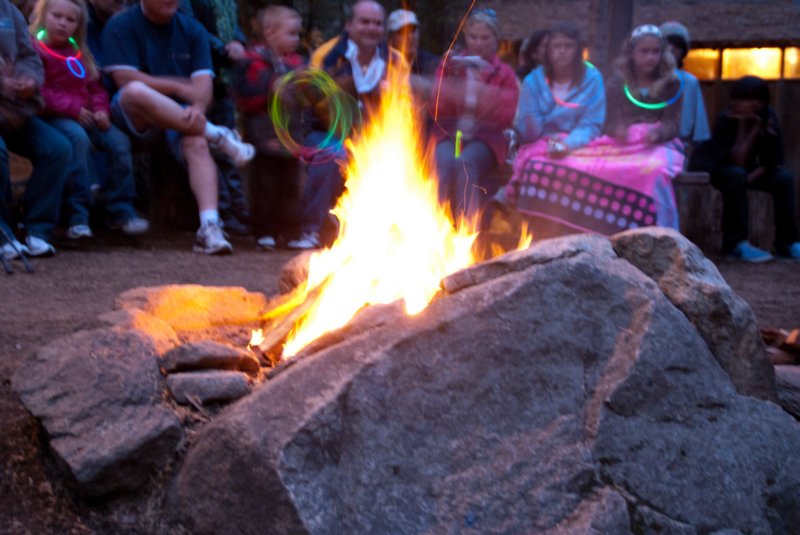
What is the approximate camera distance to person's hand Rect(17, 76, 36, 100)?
246 inches

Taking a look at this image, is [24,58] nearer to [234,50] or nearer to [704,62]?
[234,50]

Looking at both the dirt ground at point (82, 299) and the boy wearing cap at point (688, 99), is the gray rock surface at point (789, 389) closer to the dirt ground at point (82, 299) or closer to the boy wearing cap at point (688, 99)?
the dirt ground at point (82, 299)

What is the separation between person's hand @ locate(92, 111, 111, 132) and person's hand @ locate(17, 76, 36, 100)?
2.51 ft

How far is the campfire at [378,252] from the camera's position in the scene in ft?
12.1

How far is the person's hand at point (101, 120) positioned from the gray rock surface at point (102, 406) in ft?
13.0

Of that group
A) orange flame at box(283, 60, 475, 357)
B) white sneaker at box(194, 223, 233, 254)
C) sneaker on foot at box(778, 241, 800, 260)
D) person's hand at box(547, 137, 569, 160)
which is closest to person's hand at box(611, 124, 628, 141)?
person's hand at box(547, 137, 569, 160)

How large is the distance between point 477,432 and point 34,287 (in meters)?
3.19

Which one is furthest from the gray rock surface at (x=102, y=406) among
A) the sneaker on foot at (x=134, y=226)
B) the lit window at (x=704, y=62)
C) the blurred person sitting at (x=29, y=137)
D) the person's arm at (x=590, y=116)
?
the lit window at (x=704, y=62)

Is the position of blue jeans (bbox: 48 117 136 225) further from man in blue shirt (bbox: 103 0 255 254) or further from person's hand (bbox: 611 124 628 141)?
person's hand (bbox: 611 124 628 141)

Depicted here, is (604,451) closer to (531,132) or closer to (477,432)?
(477,432)

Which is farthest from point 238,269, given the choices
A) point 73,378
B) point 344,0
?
point 344,0

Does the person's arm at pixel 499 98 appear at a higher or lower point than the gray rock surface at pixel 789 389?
higher

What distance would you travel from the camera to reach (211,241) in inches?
264

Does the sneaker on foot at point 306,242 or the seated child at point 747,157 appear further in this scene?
the seated child at point 747,157
